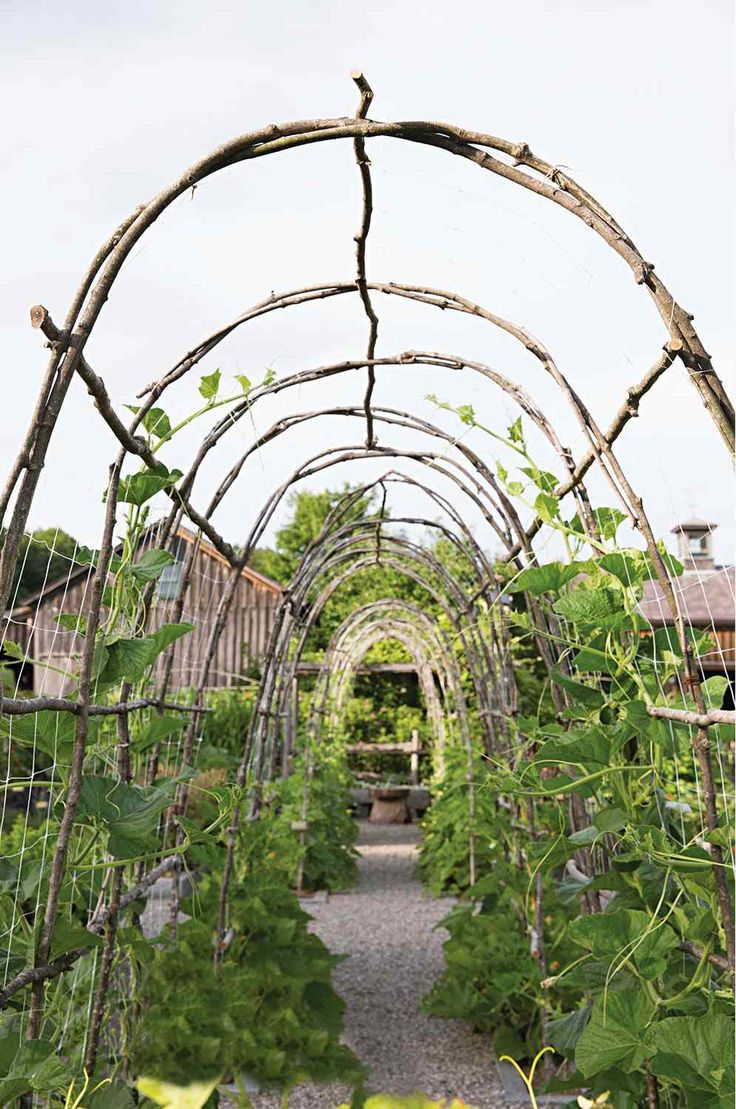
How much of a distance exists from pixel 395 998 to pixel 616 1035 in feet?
12.1

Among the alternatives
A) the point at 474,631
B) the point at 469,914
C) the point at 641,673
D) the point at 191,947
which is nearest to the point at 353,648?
the point at 474,631

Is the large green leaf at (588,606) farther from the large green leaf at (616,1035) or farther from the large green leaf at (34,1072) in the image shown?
the large green leaf at (34,1072)

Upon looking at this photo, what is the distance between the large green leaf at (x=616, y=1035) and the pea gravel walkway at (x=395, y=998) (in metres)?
1.53

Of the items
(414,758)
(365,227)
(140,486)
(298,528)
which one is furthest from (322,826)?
(298,528)

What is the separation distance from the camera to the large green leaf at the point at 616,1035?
1.63 m

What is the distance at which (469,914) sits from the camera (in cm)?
455

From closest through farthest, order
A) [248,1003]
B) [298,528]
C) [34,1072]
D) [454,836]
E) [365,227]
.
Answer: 1. [34,1072]
2. [365,227]
3. [248,1003]
4. [454,836]
5. [298,528]

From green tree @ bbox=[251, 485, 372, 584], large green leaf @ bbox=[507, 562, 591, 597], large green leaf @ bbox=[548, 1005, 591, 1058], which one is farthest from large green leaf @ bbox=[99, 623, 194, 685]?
green tree @ bbox=[251, 485, 372, 584]

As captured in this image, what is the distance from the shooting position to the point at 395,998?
506 cm

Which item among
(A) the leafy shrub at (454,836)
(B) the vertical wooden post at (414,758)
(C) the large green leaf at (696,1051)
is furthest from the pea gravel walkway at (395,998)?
(B) the vertical wooden post at (414,758)

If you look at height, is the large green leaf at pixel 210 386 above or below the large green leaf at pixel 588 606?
above

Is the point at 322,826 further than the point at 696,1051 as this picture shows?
Yes

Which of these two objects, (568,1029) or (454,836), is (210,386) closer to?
(568,1029)

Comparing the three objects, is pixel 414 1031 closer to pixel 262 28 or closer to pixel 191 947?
pixel 191 947
